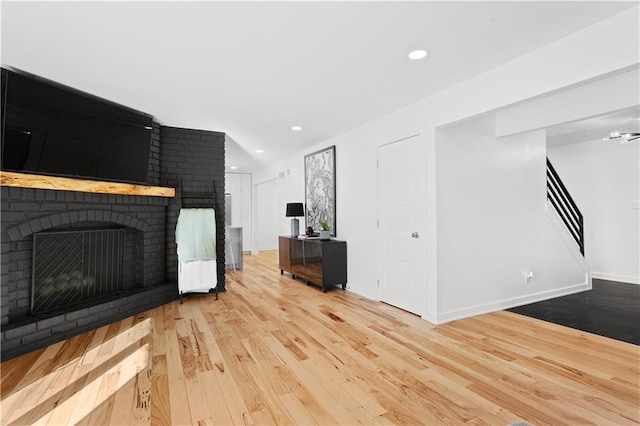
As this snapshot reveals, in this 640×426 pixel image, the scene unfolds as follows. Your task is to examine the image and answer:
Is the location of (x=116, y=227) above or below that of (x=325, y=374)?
above

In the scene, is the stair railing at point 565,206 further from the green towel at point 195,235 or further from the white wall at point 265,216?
the white wall at point 265,216

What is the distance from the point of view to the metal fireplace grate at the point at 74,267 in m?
3.08

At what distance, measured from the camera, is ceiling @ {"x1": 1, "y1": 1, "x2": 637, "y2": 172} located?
201 cm

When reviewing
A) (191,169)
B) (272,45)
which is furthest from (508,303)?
(191,169)

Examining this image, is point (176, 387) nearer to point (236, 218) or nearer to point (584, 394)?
point (584, 394)

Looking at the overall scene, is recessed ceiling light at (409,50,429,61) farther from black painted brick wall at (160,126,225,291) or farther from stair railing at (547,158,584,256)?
stair railing at (547,158,584,256)

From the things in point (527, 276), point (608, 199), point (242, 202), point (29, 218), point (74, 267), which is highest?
point (242, 202)

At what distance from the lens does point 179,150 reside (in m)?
4.66

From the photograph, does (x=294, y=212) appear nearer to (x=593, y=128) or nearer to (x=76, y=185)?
(x=76, y=185)

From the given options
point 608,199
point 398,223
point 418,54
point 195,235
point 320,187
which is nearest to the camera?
point 418,54

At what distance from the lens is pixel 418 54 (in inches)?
102

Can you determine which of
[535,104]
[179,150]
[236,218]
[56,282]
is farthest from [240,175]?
[535,104]

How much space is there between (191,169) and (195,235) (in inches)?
41.7

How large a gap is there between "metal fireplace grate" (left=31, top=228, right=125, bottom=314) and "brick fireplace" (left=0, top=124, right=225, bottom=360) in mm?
60
